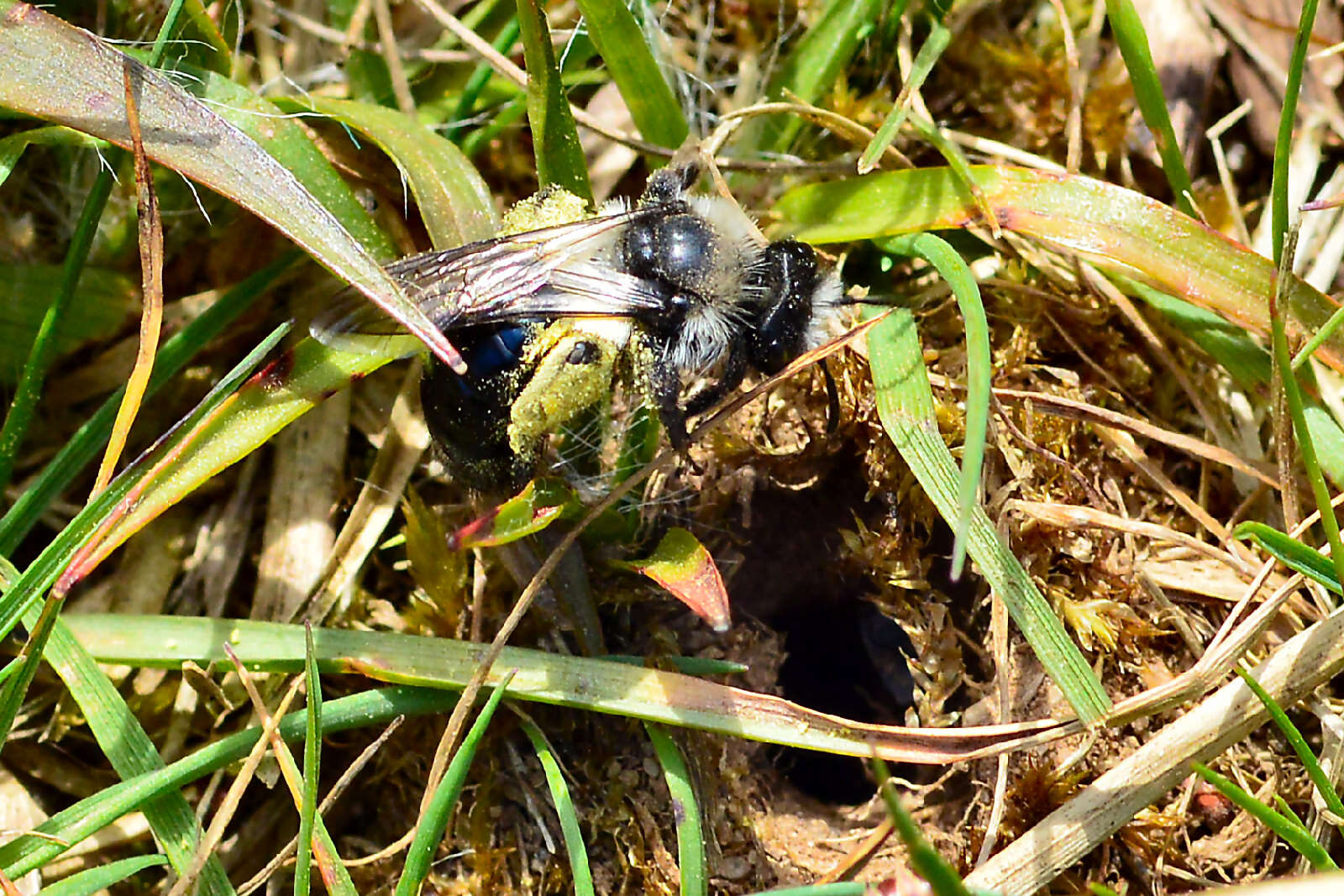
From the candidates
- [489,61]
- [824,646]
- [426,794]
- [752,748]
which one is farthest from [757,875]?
[489,61]

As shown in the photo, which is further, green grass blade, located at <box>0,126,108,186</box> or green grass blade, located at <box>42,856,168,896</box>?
green grass blade, located at <box>0,126,108,186</box>

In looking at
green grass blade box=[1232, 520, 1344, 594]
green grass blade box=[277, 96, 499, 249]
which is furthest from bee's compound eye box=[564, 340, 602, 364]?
green grass blade box=[1232, 520, 1344, 594]

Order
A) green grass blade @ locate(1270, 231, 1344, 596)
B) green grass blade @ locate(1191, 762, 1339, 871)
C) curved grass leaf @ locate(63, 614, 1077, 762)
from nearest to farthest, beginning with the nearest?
1. green grass blade @ locate(1191, 762, 1339, 871)
2. green grass blade @ locate(1270, 231, 1344, 596)
3. curved grass leaf @ locate(63, 614, 1077, 762)

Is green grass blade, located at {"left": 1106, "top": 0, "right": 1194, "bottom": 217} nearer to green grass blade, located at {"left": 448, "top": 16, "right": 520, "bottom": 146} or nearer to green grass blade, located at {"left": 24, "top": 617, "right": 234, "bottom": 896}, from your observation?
green grass blade, located at {"left": 448, "top": 16, "right": 520, "bottom": 146}

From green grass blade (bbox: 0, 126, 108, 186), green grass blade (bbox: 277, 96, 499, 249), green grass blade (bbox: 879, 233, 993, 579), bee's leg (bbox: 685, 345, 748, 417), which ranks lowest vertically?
bee's leg (bbox: 685, 345, 748, 417)

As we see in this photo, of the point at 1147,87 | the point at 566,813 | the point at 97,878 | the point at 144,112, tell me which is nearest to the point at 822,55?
the point at 1147,87

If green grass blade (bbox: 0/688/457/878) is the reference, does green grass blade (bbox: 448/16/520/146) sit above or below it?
above

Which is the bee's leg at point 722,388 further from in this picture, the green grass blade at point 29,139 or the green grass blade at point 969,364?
the green grass blade at point 29,139
